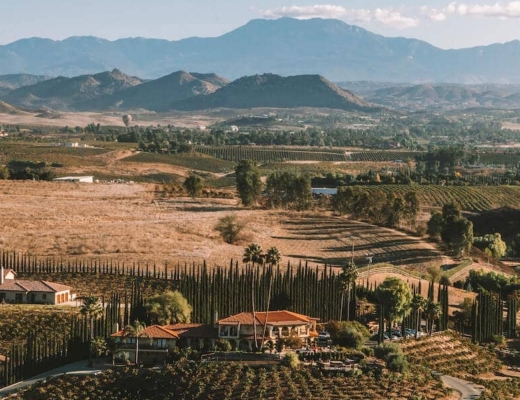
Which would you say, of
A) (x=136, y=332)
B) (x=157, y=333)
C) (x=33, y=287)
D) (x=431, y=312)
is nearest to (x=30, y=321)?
(x=33, y=287)

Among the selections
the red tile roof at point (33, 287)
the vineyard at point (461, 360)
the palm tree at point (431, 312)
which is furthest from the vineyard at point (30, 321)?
the palm tree at point (431, 312)

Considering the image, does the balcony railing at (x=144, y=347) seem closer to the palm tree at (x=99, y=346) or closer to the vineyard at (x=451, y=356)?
the palm tree at (x=99, y=346)

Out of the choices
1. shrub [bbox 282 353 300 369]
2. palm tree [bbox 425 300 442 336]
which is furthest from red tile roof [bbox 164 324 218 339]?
palm tree [bbox 425 300 442 336]

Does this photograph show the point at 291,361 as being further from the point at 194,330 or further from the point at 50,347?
the point at 50,347

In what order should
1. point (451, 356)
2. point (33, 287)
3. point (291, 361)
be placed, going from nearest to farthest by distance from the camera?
point (291, 361) → point (451, 356) → point (33, 287)

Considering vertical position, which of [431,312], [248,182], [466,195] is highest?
[248,182]

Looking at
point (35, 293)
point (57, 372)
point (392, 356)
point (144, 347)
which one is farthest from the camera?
point (35, 293)
